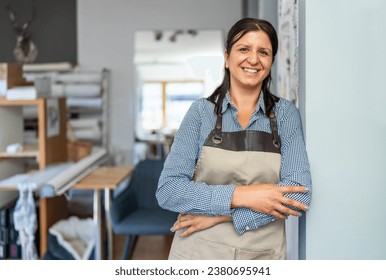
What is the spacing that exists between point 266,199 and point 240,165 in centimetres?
11

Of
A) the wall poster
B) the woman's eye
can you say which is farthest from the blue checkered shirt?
the wall poster

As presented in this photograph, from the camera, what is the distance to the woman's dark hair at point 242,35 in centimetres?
123

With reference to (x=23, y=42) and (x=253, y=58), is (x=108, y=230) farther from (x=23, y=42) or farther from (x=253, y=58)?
(x=23, y=42)

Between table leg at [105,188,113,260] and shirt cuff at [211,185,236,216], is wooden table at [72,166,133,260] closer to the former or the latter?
table leg at [105,188,113,260]

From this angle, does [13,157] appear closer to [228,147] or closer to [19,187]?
[19,187]

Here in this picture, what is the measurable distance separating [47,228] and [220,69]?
2506mm

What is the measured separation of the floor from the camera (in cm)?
339

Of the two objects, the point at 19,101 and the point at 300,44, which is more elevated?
the point at 300,44

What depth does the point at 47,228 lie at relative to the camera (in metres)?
3.19

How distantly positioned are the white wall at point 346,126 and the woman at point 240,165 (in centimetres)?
9

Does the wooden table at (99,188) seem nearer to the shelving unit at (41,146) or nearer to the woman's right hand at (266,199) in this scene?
the shelving unit at (41,146)

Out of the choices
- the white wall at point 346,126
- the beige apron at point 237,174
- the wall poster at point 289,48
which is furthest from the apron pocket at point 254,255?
the wall poster at point 289,48

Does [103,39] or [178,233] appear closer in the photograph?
[178,233]
